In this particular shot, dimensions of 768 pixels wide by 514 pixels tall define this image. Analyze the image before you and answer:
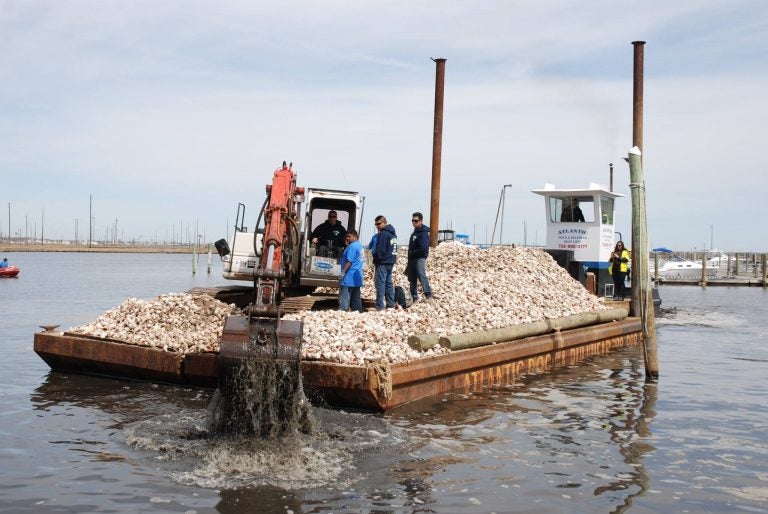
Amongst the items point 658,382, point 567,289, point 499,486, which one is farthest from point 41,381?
point 567,289

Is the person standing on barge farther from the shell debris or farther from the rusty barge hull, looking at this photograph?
the rusty barge hull

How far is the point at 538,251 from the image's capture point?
23047 mm

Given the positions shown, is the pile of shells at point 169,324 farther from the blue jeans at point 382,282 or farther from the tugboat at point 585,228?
the tugboat at point 585,228

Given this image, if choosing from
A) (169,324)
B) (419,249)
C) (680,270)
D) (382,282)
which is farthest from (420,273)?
(680,270)

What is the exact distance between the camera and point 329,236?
623 inches

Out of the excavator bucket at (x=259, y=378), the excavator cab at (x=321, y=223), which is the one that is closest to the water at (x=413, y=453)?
the excavator bucket at (x=259, y=378)

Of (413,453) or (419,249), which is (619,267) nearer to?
(419,249)

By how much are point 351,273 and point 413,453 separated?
17.8 feet

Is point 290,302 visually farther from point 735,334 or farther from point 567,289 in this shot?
point 735,334

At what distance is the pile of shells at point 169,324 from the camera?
1234 cm

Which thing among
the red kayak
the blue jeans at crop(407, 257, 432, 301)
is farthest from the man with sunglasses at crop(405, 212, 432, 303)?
the red kayak

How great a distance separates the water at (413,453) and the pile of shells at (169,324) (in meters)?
0.70

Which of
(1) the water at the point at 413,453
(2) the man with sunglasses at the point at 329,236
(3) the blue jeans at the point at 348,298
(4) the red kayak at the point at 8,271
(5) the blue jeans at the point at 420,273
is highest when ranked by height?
(2) the man with sunglasses at the point at 329,236

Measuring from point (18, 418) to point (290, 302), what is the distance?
5353 millimetres
